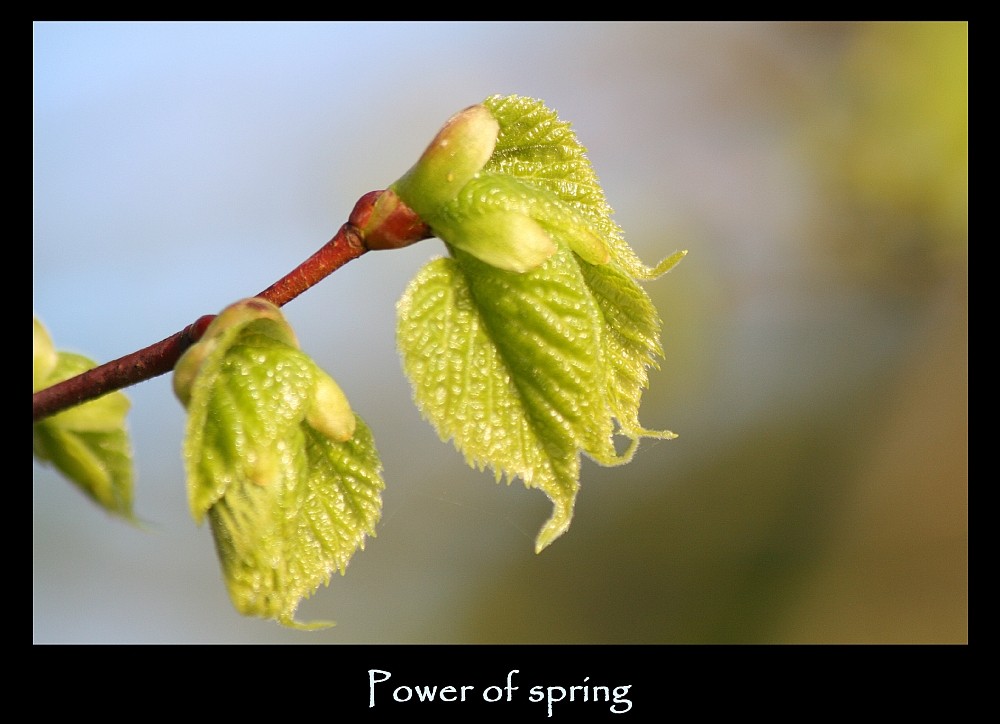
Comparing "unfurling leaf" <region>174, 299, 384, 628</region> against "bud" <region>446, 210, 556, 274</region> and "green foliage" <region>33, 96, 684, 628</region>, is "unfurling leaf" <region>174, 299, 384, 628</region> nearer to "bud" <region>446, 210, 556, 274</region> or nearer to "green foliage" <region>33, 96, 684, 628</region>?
"green foliage" <region>33, 96, 684, 628</region>

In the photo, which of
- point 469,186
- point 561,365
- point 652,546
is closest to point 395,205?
point 469,186

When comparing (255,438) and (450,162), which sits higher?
(450,162)

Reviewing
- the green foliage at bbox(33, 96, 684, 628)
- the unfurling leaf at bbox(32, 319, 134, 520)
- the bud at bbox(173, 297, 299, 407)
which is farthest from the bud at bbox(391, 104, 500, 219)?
the unfurling leaf at bbox(32, 319, 134, 520)

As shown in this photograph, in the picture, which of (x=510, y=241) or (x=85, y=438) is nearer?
(x=510, y=241)

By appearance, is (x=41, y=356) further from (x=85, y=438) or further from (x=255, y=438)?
(x=255, y=438)

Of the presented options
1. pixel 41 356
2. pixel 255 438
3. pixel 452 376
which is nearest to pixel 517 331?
pixel 452 376
